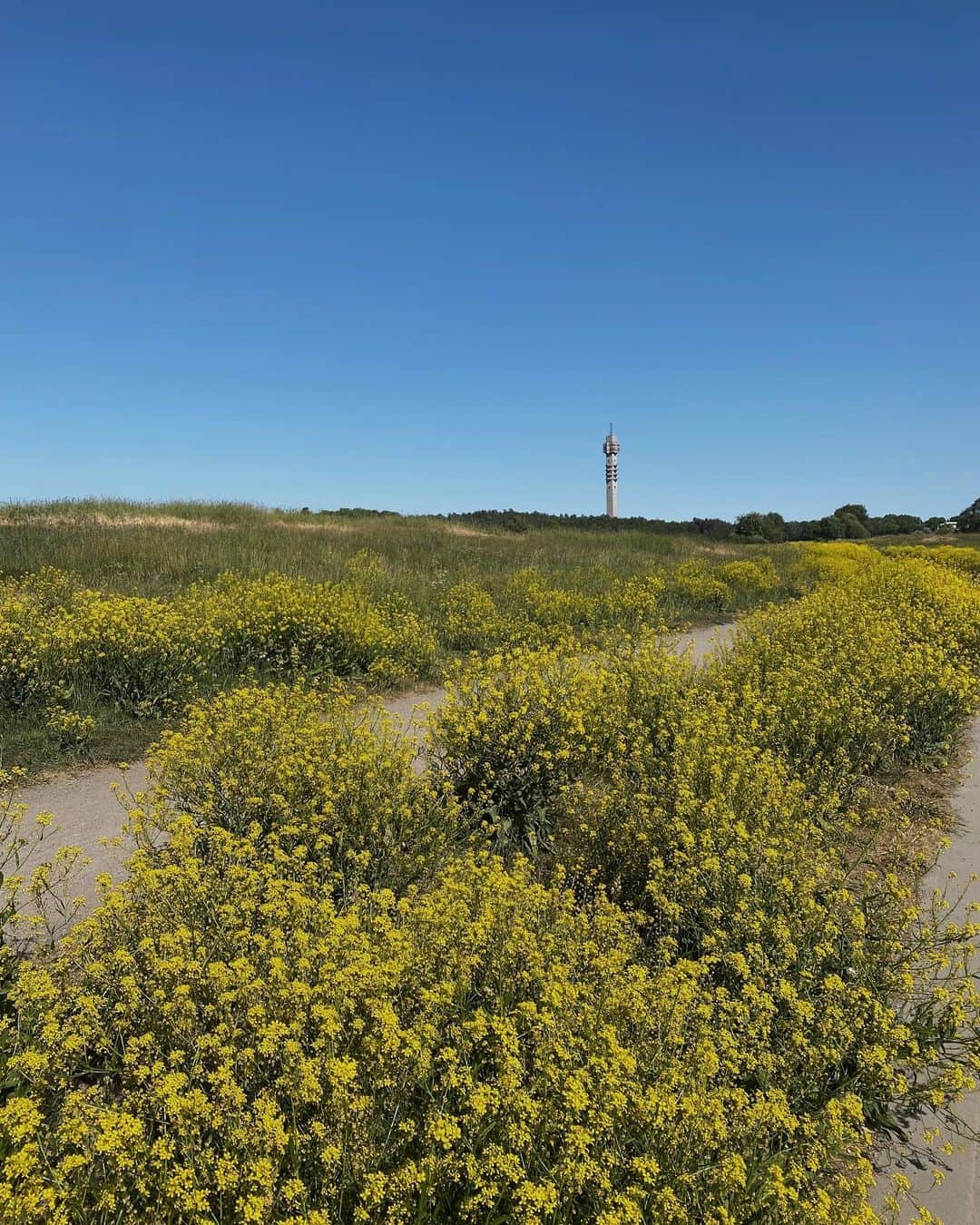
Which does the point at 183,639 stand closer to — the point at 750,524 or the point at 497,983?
the point at 497,983

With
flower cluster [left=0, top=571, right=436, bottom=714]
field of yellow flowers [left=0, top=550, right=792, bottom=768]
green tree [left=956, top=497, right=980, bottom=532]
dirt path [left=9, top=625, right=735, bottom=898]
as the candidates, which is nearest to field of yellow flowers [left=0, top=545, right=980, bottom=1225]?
dirt path [left=9, top=625, right=735, bottom=898]

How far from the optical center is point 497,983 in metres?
2.35

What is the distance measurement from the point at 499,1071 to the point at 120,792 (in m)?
3.78

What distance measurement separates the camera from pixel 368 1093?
6.00 feet

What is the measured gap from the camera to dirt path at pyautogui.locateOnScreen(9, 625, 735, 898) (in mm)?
3801

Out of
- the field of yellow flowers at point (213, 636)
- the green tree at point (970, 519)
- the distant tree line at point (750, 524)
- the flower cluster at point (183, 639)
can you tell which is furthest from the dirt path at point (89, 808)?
the green tree at point (970, 519)

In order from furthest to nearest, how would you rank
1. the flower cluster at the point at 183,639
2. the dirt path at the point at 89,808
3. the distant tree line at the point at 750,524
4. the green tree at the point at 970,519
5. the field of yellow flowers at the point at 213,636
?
the green tree at the point at 970,519, the distant tree line at the point at 750,524, the flower cluster at the point at 183,639, the field of yellow flowers at the point at 213,636, the dirt path at the point at 89,808

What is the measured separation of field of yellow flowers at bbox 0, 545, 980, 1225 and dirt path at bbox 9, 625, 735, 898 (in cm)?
38

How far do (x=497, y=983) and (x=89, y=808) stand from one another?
11.3 feet

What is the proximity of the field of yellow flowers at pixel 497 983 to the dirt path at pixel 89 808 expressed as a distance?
379 millimetres

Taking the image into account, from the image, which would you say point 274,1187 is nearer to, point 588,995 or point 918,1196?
point 588,995

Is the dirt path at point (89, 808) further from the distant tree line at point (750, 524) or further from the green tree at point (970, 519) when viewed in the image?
the green tree at point (970, 519)

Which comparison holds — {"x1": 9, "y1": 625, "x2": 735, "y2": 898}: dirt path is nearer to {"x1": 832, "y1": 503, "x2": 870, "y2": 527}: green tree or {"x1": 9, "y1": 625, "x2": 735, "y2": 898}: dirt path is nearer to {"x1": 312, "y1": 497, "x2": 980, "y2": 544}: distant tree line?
{"x1": 312, "y1": 497, "x2": 980, "y2": 544}: distant tree line

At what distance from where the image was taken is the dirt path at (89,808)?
3.80 metres
